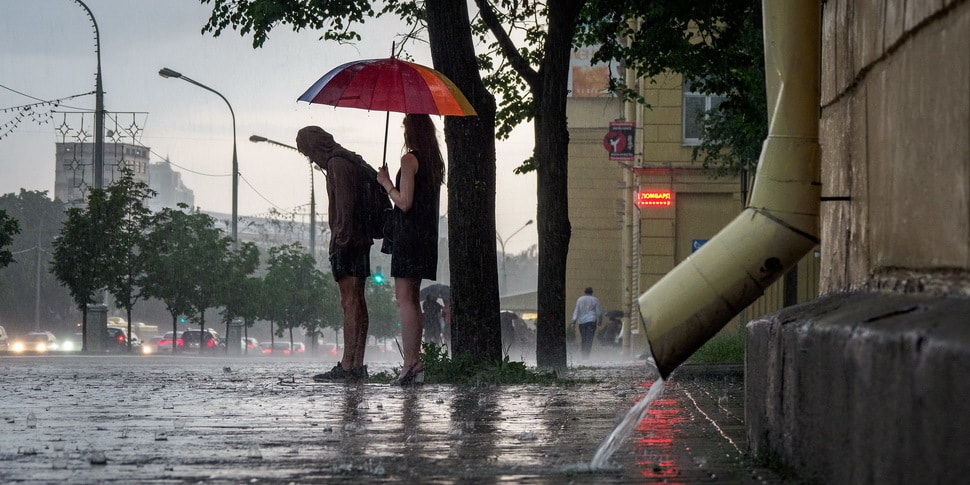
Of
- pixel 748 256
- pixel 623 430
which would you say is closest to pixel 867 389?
pixel 748 256

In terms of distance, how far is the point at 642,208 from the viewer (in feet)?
110

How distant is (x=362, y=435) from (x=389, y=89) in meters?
4.66

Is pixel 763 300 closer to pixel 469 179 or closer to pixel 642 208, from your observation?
pixel 642 208

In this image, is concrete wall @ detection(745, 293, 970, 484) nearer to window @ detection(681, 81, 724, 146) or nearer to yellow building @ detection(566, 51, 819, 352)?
yellow building @ detection(566, 51, 819, 352)

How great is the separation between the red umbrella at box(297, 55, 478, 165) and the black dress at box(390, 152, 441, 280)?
1.80 feet

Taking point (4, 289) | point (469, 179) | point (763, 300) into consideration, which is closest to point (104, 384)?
point (469, 179)

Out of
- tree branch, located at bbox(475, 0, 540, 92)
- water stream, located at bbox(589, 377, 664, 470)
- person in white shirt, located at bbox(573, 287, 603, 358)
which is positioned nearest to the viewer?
water stream, located at bbox(589, 377, 664, 470)

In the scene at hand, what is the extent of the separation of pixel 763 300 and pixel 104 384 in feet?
77.3

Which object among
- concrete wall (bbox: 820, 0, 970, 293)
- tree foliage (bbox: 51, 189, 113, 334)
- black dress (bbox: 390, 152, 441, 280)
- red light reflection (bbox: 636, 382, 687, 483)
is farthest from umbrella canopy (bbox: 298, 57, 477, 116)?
tree foliage (bbox: 51, 189, 113, 334)

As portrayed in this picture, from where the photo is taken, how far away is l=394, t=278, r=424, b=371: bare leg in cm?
933

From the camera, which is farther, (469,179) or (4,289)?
(4,289)

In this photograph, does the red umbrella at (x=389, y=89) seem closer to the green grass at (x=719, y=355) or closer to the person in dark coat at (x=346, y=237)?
the person in dark coat at (x=346, y=237)

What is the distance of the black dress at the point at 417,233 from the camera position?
933 centimetres

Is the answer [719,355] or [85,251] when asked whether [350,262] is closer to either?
[719,355]
